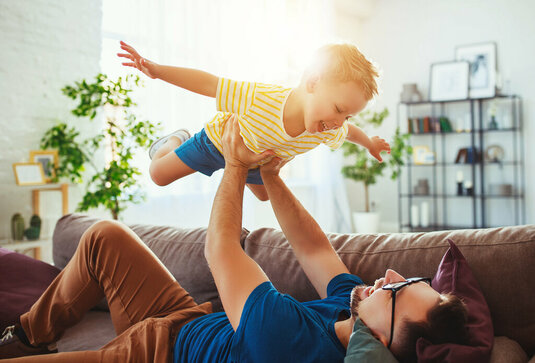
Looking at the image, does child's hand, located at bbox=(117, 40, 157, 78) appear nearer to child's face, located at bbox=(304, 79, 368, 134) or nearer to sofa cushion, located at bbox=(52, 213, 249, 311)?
child's face, located at bbox=(304, 79, 368, 134)

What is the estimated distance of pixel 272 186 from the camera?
1.66m

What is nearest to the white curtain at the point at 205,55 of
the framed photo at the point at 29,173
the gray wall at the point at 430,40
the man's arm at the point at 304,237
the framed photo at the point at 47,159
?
the framed photo at the point at 47,159

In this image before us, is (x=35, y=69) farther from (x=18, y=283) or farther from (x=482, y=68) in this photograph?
(x=482, y=68)

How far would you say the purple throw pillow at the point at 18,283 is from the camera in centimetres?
181

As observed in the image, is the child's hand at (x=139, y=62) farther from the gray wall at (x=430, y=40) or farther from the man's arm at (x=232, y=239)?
the gray wall at (x=430, y=40)

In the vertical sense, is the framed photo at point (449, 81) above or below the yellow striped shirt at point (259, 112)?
above

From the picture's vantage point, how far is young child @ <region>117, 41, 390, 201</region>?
1.39 meters

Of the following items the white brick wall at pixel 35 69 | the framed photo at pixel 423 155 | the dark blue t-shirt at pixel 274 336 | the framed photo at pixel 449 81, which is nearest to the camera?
the dark blue t-shirt at pixel 274 336

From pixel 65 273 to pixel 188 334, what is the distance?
1.81 feet

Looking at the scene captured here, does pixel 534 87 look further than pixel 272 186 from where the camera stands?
Yes

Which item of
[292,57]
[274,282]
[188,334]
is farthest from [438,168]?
[188,334]

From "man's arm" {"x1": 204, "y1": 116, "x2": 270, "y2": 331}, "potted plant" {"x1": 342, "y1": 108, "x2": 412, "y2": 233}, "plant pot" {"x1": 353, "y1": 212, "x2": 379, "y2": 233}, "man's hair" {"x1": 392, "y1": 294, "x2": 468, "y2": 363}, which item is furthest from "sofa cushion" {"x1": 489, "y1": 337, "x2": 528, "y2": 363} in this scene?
"plant pot" {"x1": 353, "y1": 212, "x2": 379, "y2": 233}

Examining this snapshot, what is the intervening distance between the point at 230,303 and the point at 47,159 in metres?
2.47

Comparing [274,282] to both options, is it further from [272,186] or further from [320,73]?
[320,73]
